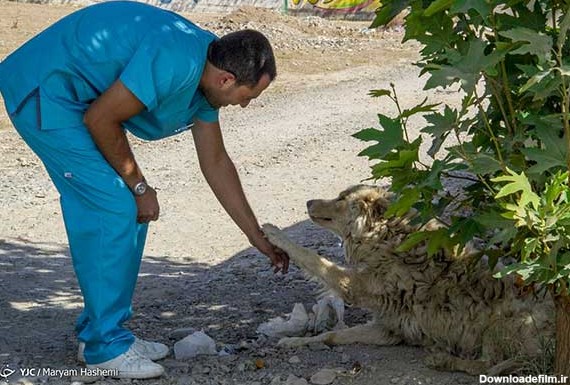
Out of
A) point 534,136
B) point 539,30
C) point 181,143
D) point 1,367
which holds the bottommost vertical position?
point 181,143

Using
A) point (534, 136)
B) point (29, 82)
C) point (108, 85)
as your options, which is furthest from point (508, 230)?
point (29, 82)

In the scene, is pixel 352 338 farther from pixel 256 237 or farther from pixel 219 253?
pixel 219 253

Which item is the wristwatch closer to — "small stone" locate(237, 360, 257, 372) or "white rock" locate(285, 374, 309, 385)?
"small stone" locate(237, 360, 257, 372)

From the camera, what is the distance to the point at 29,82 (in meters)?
5.04

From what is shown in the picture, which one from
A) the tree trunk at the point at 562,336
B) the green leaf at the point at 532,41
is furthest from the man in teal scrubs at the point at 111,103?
the tree trunk at the point at 562,336

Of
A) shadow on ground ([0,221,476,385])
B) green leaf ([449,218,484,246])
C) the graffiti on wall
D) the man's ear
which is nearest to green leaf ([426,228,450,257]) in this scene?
green leaf ([449,218,484,246])

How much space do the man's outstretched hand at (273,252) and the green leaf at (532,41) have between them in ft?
7.69

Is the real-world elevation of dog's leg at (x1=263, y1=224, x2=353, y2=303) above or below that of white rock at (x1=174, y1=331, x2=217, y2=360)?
above

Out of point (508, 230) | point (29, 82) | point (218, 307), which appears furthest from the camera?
point (218, 307)

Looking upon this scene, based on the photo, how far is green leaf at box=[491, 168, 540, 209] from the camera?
3.90 metres

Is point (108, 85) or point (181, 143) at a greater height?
point (108, 85)

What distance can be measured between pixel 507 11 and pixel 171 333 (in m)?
2.88

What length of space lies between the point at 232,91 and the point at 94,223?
95 cm

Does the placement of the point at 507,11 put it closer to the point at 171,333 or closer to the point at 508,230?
the point at 508,230
